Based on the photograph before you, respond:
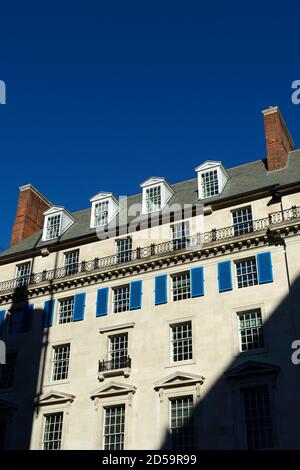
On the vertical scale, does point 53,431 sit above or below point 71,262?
below

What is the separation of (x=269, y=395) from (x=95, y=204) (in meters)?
18.0

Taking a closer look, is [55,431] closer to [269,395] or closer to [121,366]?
[121,366]

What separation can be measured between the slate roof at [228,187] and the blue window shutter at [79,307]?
174 inches

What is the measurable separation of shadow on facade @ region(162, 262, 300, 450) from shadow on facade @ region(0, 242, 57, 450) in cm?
860

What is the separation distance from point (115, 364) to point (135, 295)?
3.89m

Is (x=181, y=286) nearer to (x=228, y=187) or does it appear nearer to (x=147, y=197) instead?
(x=228, y=187)

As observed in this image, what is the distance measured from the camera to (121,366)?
3097 centimetres

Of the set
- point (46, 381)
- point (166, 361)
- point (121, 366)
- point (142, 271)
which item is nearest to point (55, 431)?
point (46, 381)

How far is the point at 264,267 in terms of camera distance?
29672 mm

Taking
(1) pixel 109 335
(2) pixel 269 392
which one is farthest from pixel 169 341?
(2) pixel 269 392

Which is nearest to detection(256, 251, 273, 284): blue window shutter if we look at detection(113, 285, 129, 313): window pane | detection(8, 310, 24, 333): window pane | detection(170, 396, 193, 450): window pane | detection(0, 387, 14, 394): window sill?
detection(170, 396, 193, 450): window pane

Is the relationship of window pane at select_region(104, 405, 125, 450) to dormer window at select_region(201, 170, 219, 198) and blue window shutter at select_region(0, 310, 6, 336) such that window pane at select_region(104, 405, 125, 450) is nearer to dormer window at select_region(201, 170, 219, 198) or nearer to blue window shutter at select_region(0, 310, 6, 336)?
blue window shutter at select_region(0, 310, 6, 336)

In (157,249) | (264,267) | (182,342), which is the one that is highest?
(157,249)
